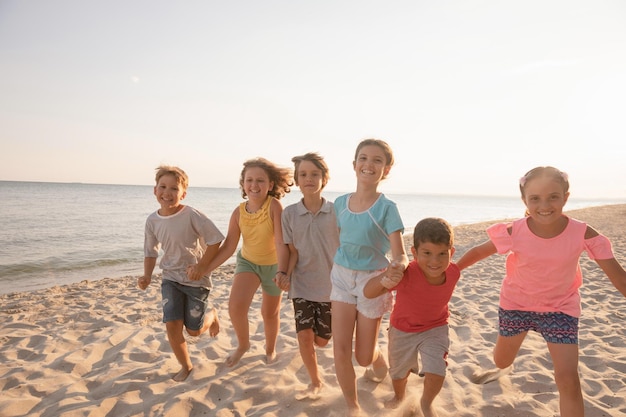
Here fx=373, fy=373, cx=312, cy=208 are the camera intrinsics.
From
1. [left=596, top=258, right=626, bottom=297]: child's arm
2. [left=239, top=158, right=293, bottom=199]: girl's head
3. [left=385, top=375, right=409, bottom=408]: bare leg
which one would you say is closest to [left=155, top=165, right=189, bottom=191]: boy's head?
[left=239, top=158, right=293, bottom=199]: girl's head

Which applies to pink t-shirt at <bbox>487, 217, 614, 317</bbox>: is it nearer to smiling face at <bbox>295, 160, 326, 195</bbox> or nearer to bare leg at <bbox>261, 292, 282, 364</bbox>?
smiling face at <bbox>295, 160, 326, 195</bbox>

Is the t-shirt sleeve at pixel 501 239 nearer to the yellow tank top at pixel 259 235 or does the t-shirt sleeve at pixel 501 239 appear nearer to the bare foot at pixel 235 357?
the yellow tank top at pixel 259 235

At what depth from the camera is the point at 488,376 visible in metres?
3.52

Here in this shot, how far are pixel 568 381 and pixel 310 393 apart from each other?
1.93 metres

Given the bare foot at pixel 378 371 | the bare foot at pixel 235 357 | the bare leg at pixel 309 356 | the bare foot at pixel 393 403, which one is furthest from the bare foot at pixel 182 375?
the bare foot at pixel 393 403

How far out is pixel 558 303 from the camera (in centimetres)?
273

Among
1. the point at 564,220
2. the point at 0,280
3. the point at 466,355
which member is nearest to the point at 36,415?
the point at 466,355

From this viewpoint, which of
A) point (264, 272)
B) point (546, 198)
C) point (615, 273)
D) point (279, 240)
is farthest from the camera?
point (264, 272)

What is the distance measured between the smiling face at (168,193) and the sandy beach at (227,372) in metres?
1.62

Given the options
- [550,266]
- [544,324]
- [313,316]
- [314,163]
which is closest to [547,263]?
[550,266]

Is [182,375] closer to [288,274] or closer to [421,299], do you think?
[288,274]

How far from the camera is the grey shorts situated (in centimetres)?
268

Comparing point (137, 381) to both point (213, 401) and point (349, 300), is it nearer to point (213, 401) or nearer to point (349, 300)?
point (213, 401)

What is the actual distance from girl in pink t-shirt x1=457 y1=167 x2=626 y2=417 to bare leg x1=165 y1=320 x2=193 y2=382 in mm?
2649
